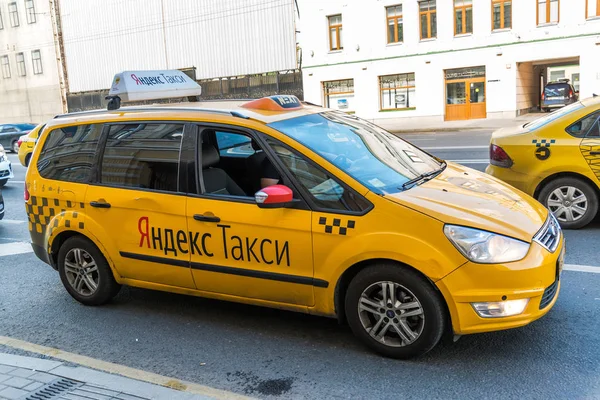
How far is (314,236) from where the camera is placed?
12.6 ft

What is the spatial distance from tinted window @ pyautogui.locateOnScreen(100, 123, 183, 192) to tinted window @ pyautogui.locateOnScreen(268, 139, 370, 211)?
2.84ft

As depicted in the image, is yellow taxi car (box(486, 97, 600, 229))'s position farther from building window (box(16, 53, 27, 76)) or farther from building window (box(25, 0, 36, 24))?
building window (box(16, 53, 27, 76))

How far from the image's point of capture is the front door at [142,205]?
4.41 meters

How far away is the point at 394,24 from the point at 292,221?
28644 millimetres

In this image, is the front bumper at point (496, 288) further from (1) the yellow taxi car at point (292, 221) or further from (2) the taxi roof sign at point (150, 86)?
(2) the taxi roof sign at point (150, 86)

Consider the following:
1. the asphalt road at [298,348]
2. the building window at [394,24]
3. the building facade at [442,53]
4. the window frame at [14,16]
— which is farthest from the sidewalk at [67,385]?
the window frame at [14,16]

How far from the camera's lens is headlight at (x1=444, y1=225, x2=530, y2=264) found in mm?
3465

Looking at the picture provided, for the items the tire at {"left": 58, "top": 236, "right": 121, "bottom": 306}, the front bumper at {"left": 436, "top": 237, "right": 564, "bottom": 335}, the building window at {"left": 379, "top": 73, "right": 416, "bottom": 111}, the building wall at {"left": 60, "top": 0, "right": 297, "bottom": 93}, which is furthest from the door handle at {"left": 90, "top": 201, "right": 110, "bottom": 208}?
the building wall at {"left": 60, "top": 0, "right": 297, "bottom": 93}

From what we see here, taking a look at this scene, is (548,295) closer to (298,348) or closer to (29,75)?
(298,348)

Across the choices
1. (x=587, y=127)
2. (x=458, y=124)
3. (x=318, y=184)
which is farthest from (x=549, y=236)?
(x=458, y=124)

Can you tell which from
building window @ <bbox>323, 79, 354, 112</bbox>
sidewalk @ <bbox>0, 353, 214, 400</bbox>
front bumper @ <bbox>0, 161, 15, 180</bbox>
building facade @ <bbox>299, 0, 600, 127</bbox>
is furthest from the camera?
building window @ <bbox>323, 79, 354, 112</bbox>

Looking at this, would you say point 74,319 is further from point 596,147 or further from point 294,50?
point 294,50

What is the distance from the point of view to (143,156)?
4633 mm

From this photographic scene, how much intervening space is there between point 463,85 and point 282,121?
88.2ft
